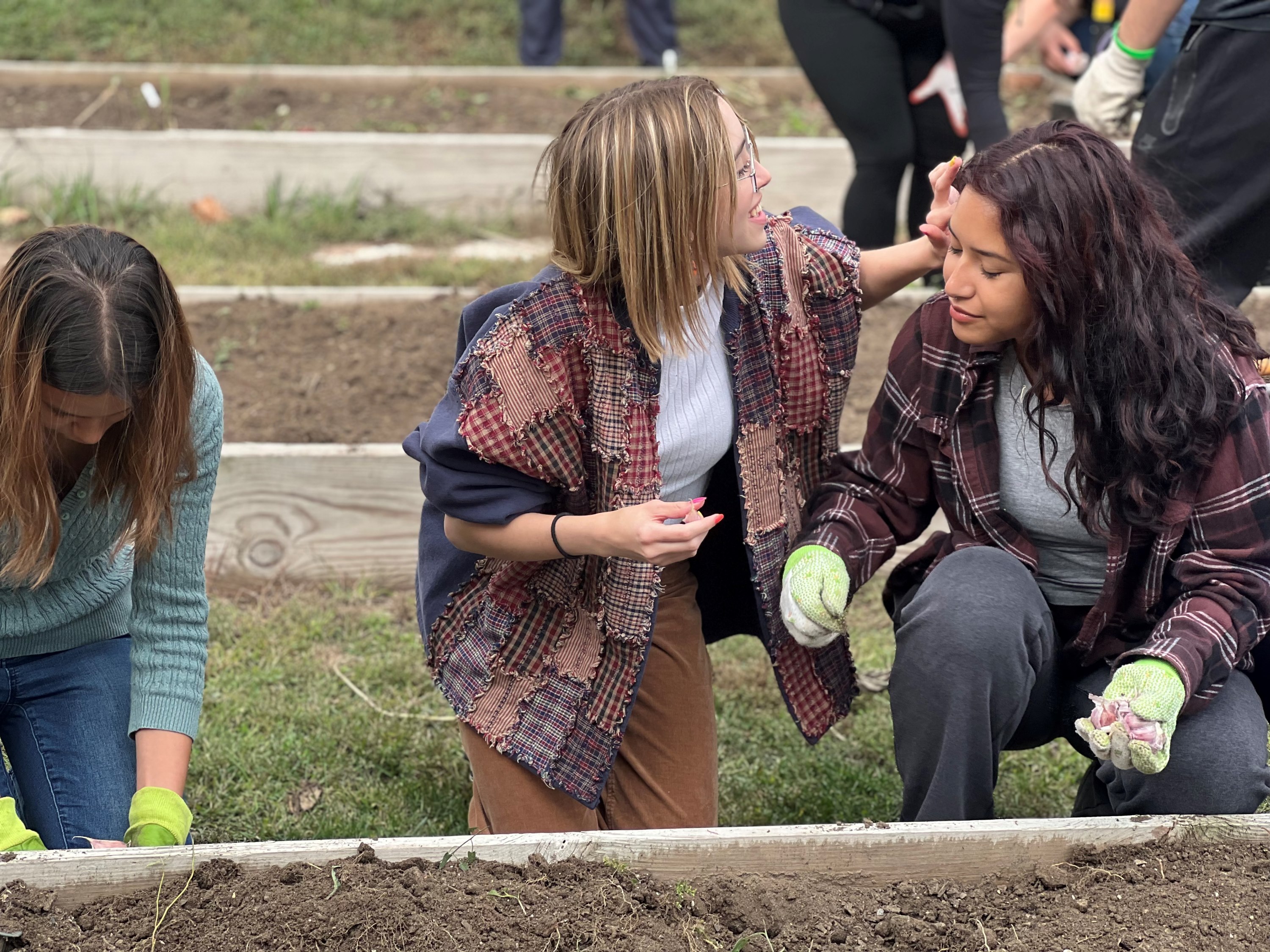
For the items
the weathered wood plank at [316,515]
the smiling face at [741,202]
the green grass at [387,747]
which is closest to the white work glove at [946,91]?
the weathered wood plank at [316,515]

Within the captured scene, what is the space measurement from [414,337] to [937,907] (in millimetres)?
2897

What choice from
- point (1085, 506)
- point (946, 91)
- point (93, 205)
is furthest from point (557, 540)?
point (93, 205)

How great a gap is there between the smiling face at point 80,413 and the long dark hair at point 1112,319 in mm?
1264

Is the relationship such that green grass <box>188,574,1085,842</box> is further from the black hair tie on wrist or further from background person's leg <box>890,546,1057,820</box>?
the black hair tie on wrist

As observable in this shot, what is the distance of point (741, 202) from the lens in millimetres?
1936

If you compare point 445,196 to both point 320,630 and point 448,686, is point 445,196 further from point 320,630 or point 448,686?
point 448,686

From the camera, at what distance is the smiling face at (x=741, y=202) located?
1.93m

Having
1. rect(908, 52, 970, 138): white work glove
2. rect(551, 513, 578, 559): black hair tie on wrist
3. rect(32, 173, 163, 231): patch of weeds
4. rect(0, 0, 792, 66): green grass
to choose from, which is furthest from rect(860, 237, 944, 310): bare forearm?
rect(0, 0, 792, 66): green grass

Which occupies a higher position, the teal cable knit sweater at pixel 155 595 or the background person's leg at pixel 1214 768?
the teal cable knit sweater at pixel 155 595

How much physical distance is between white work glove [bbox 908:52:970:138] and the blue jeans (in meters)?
2.95

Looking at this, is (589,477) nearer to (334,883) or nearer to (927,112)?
(334,883)

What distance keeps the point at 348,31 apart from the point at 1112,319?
7.25m

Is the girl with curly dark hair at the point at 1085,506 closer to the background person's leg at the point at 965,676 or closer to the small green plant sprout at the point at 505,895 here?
the background person's leg at the point at 965,676

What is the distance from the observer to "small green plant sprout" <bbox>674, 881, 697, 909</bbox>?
70.0 inches
